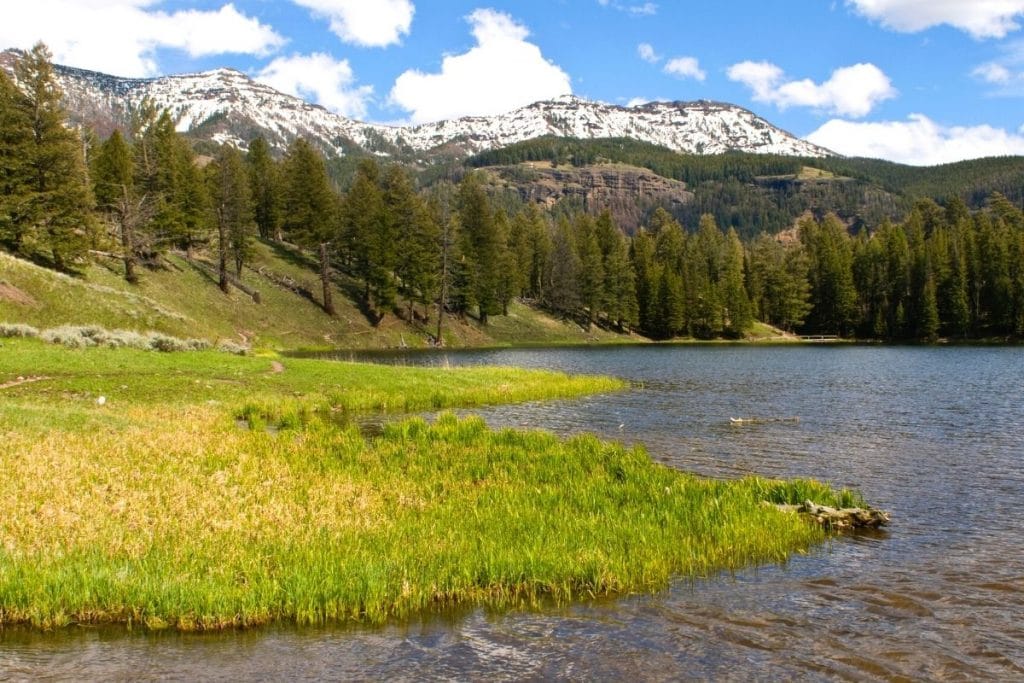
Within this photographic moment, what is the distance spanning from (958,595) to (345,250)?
97.3 m

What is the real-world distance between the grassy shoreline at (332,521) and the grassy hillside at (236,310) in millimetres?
24518

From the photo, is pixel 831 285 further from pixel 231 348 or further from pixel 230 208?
pixel 231 348

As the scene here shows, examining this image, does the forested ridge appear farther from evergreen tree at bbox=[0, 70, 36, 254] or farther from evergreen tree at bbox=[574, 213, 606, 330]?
evergreen tree at bbox=[574, 213, 606, 330]

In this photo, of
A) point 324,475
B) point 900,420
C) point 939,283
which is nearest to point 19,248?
point 324,475

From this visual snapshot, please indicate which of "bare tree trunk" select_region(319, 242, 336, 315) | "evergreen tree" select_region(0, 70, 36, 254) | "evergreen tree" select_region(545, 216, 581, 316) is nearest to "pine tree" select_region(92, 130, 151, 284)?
"evergreen tree" select_region(0, 70, 36, 254)

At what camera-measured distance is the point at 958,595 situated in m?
11.6

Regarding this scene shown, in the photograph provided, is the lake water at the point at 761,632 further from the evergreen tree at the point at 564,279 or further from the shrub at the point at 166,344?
the evergreen tree at the point at 564,279

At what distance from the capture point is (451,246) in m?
98.6

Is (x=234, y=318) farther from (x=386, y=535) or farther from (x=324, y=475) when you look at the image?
(x=386, y=535)

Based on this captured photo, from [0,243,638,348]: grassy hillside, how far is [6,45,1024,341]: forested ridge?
2.31 m

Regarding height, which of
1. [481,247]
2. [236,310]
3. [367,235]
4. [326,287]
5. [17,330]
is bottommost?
[17,330]

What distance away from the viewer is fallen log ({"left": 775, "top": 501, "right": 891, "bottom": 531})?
15.3 meters

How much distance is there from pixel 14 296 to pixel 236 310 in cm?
3423

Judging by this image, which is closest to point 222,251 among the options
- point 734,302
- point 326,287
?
point 326,287
